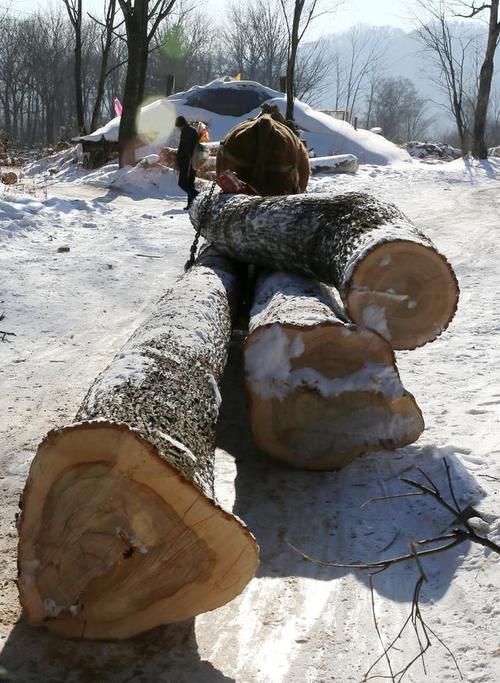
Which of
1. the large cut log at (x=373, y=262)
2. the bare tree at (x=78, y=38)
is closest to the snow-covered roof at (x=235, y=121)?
the bare tree at (x=78, y=38)

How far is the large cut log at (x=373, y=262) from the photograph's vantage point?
4281 mm

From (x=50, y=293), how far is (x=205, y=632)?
502 centimetres

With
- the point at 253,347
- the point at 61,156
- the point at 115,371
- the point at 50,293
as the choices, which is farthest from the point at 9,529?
the point at 61,156

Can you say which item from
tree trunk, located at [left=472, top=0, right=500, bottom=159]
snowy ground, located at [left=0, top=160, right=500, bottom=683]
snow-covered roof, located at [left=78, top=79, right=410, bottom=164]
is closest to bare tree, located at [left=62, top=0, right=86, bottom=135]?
snow-covered roof, located at [left=78, top=79, right=410, bottom=164]

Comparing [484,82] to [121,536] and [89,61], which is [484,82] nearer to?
[121,536]

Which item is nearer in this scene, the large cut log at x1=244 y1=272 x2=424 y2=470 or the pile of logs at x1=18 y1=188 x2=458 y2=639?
the pile of logs at x1=18 y1=188 x2=458 y2=639

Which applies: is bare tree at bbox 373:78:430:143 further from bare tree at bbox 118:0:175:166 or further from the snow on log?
bare tree at bbox 118:0:175:166

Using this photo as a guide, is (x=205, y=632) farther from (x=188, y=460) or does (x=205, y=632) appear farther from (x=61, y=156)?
(x=61, y=156)

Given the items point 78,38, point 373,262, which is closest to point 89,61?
point 78,38

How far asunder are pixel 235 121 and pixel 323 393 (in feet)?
79.5

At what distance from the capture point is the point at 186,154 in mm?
12703

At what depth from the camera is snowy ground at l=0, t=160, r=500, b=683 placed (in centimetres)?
259

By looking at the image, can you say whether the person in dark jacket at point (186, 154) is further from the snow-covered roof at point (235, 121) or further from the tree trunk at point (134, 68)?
the snow-covered roof at point (235, 121)

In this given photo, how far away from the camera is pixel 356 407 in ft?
12.9
